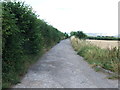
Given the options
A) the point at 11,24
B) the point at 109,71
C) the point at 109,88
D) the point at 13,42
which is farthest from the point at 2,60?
the point at 109,71

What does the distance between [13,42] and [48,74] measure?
201 centimetres

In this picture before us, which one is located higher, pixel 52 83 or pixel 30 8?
pixel 30 8

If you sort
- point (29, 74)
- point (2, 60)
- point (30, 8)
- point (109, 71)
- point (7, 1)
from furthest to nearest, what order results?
point (30, 8)
point (109, 71)
point (29, 74)
point (7, 1)
point (2, 60)

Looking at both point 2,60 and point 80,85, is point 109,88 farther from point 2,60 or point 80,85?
point 2,60

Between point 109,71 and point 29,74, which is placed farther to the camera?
point 109,71

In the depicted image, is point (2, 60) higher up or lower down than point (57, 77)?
higher up

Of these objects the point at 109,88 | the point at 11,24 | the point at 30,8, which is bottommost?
the point at 109,88

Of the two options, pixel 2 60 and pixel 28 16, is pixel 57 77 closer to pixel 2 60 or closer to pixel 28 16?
pixel 2 60

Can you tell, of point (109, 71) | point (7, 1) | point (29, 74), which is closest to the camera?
point (7, 1)

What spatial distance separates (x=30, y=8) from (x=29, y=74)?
3144 millimetres

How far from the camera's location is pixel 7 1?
5.32 meters

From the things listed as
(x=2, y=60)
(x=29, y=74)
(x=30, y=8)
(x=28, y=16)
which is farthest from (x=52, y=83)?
(x=30, y=8)

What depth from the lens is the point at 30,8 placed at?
22.5 ft

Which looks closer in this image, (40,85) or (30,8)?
(40,85)
